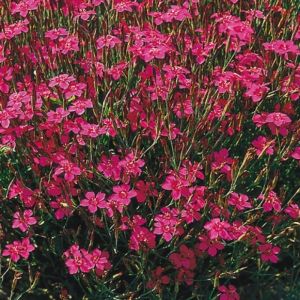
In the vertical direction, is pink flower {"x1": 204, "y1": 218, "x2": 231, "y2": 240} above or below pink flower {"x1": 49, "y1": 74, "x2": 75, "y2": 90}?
below

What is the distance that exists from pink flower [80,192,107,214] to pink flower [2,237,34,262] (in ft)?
1.02

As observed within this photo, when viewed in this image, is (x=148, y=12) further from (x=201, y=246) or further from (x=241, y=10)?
(x=201, y=246)

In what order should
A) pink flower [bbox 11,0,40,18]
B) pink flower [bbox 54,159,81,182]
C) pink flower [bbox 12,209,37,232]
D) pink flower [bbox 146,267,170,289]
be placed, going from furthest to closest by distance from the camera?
pink flower [bbox 11,0,40,18] → pink flower [bbox 146,267,170,289] → pink flower [bbox 12,209,37,232] → pink flower [bbox 54,159,81,182]

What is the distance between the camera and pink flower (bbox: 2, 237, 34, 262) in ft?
8.98

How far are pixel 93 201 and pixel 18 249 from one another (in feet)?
1.29

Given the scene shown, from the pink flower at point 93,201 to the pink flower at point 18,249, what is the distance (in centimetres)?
31

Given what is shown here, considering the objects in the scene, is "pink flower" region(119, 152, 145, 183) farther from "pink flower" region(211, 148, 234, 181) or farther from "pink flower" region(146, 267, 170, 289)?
"pink flower" region(146, 267, 170, 289)

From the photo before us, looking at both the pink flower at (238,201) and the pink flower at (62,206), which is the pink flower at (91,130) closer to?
the pink flower at (62,206)

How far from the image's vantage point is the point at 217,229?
2.67 meters

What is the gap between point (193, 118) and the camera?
266cm

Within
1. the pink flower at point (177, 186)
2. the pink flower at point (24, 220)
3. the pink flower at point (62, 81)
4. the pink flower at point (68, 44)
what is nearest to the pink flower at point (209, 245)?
the pink flower at point (177, 186)

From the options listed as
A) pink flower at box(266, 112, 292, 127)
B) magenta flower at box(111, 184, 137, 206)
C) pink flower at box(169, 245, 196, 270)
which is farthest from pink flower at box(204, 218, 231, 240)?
pink flower at box(266, 112, 292, 127)

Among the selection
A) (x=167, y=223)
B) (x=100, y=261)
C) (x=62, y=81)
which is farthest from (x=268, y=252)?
(x=62, y=81)

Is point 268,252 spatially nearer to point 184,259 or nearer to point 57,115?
point 184,259
